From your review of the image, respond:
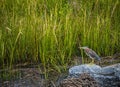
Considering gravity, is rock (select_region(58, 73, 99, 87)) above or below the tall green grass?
below

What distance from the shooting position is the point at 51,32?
5.61 m

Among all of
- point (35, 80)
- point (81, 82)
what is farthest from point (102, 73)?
point (35, 80)

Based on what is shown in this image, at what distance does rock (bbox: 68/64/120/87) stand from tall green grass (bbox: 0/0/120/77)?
1.60ft

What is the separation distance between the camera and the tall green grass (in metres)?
5.48

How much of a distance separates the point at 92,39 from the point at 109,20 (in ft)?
1.76

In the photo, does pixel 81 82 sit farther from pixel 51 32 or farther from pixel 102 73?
pixel 51 32

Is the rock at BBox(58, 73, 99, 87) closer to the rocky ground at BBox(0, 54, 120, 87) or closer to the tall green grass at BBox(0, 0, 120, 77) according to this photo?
the rocky ground at BBox(0, 54, 120, 87)

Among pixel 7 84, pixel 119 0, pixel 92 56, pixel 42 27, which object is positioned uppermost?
pixel 119 0

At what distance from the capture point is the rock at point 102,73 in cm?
457

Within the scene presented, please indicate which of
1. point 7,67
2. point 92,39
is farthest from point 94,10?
point 7,67

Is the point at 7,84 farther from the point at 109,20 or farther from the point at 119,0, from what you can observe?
the point at 119,0

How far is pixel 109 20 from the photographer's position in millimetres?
6156

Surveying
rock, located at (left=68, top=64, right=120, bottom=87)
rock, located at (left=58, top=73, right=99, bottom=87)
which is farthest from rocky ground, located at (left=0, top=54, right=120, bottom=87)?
rock, located at (left=68, top=64, right=120, bottom=87)

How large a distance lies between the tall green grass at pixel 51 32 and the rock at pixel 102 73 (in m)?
0.49
